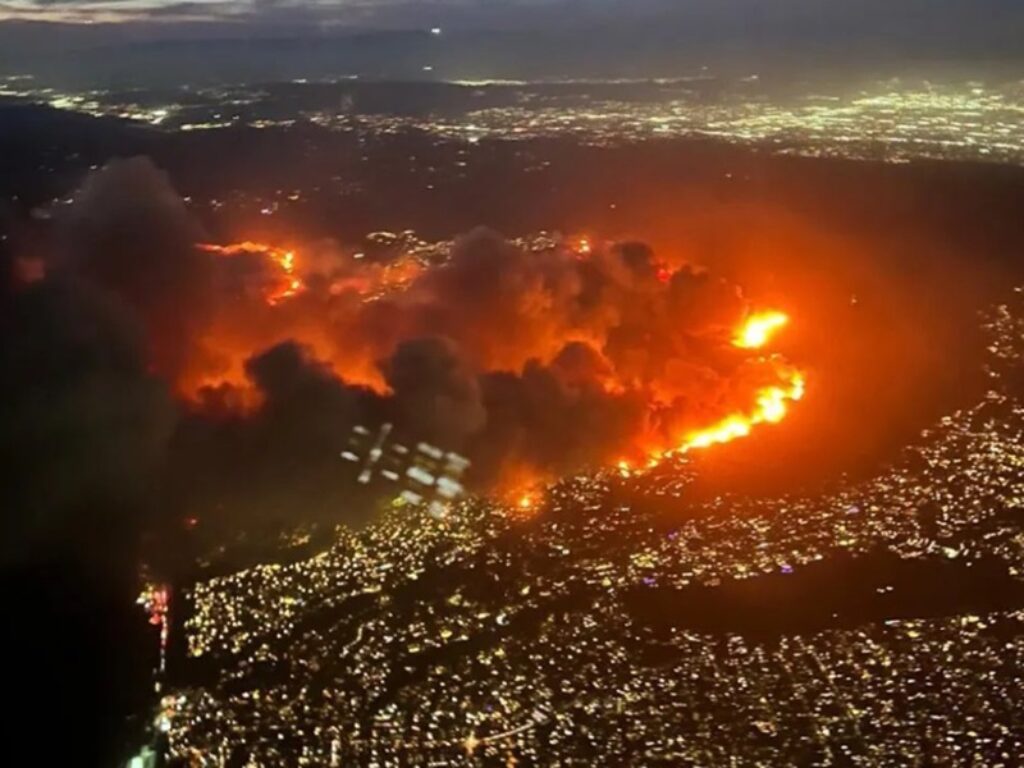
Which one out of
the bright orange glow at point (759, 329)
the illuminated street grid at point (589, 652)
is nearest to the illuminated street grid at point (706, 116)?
the bright orange glow at point (759, 329)

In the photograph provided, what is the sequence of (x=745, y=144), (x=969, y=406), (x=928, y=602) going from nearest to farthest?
1. (x=928, y=602)
2. (x=969, y=406)
3. (x=745, y=144)

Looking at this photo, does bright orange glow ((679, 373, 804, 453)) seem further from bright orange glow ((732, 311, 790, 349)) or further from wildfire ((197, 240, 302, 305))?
wildfire ((197, 240, 302, 305))

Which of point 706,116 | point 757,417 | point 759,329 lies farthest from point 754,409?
point 706,116

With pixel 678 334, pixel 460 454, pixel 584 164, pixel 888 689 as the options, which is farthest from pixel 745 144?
pixel 888 689

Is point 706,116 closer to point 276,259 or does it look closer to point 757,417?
point 276,259

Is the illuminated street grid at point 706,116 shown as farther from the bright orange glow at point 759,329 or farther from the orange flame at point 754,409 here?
the orange flame at point 754,409

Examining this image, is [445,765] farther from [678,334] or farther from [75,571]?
[678,334]
